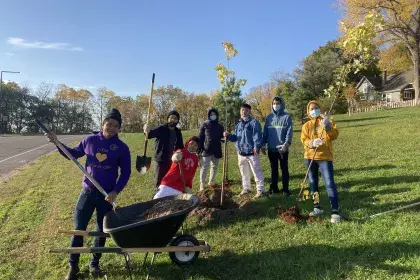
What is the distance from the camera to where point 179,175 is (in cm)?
621

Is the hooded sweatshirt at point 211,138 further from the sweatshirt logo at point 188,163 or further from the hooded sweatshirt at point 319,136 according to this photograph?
the hooded sweatshirt at point 319,136

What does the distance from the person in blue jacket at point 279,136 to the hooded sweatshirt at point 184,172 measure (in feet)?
7.08

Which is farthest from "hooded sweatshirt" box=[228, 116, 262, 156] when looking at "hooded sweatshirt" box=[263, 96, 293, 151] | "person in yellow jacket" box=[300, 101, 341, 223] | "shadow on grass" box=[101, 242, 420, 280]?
"shadow on grass" box=[101, 242, 420, 280]

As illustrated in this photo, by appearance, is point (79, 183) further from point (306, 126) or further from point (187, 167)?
point (306, 126)

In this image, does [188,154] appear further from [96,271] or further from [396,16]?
[396,16]

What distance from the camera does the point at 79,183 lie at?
442 inches

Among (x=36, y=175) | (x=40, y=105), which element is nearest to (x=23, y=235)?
(x=36, y=175)

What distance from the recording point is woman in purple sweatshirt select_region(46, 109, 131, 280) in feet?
15.9

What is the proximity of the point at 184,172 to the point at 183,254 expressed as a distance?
1.64 metres

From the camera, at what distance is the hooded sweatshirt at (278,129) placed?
780cm

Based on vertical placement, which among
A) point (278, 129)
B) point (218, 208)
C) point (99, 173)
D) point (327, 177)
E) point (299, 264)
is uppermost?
point (278, 129)

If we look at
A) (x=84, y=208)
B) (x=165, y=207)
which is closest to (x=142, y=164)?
(x=165, y=207)

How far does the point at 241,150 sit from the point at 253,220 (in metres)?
2.09

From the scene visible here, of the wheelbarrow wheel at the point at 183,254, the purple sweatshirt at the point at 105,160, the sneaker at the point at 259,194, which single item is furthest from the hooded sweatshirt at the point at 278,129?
the purple sweatshirt at the point at 105,160
